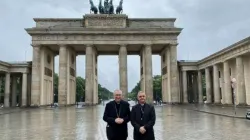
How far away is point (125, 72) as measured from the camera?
62.0m

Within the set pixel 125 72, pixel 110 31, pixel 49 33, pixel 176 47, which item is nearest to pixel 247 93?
pixel 176 47

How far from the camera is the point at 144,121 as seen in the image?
717 centimetres

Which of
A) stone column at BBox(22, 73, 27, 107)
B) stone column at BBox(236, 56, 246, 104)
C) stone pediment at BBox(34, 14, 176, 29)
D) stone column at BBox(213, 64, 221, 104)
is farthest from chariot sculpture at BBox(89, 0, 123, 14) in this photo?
stone column at BBox(236, 56, 246, 104)

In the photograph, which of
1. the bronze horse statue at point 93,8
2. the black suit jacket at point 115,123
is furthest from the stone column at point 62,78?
the black suit jacket at point 115,123

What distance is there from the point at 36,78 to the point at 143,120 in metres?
55.7

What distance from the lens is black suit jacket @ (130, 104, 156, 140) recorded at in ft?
23.2

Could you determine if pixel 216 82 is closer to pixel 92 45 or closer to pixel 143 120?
pixel 92 45

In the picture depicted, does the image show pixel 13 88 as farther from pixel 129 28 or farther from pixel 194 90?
pixel 194 90

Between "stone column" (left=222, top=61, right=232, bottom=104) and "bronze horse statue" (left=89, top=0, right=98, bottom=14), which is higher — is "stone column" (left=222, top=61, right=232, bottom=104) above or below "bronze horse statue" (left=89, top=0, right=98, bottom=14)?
below

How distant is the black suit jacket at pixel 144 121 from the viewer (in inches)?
279

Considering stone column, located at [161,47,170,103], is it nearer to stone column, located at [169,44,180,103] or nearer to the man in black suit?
stone column, located at [169,44,180,103]

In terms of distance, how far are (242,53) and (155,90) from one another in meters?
87.6

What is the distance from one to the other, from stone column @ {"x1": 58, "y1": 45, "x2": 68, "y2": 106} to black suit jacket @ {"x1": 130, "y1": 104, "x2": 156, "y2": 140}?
54.2m

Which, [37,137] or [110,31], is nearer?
[37,137]
